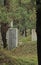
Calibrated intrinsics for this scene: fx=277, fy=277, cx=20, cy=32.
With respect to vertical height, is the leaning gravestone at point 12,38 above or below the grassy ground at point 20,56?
above

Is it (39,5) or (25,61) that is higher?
(39,5)

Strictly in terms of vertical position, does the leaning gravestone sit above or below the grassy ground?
above

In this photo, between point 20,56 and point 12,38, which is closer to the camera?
point 20,56

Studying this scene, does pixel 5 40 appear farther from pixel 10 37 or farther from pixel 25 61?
pixel 25 61

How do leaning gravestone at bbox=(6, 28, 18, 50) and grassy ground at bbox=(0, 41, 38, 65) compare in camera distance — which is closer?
grassy ground at bbox=(0, 41, 38, 65)

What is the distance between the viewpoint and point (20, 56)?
12.0 metres

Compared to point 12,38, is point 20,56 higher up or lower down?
lower down

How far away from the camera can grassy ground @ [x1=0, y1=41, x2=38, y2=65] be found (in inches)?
385

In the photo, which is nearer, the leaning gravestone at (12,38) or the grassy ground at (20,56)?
the grassy ground at (20,56)

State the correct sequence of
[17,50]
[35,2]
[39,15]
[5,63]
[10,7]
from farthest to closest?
[17,50] → [10,7] → [5,63] → [39,15] → [35,2]

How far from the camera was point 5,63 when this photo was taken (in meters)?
9.52

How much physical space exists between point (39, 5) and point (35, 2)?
36 cm

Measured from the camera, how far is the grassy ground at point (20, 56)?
9.79m

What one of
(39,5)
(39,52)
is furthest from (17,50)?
(39,5)
